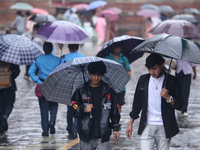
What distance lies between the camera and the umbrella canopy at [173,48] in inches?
153

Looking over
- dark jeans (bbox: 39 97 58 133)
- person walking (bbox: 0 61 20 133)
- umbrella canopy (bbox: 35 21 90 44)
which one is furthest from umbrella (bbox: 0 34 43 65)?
dark jeans (bbox: 39 97 58 133)

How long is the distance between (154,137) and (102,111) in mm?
675

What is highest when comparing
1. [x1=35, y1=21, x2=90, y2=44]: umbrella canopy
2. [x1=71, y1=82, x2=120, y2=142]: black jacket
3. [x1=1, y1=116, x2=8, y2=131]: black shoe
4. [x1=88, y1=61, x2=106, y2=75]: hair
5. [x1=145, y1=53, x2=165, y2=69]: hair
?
[x1=145, y1=53, x2=165, y2=69]: hair

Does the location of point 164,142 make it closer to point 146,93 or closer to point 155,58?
point 146,93

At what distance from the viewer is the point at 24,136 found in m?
6.57

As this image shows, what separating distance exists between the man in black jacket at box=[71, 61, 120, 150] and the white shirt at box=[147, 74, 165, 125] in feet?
1.26

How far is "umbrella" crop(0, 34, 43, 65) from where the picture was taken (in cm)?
614

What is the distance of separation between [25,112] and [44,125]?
1737 mm

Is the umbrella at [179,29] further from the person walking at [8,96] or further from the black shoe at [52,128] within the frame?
the person walking at [8,96]

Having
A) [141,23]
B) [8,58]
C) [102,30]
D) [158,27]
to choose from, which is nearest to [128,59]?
[158,27]

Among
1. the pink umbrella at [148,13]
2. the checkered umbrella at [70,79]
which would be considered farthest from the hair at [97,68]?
the pink umbrella at [148,13]

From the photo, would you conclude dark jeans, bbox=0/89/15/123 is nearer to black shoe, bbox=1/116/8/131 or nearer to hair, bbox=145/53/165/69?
black shoe, bbox=1/116/8/131

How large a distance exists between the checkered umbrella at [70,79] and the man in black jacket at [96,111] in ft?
1.17

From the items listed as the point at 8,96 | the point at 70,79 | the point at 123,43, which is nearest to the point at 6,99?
the point at 8,96
